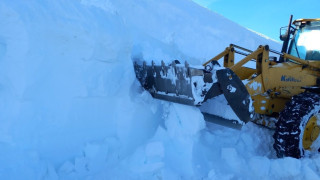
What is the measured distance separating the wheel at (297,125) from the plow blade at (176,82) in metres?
1.08

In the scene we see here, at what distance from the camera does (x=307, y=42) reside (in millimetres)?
5086

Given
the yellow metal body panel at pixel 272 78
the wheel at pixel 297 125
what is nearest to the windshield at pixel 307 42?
the yellow metal body panel at pixel 272 78

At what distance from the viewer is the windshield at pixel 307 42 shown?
4953 mm

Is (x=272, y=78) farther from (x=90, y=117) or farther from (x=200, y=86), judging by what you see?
(x=90, y=117)

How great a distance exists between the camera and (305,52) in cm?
509

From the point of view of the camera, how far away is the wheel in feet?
11.5

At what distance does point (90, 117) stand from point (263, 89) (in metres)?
2.43

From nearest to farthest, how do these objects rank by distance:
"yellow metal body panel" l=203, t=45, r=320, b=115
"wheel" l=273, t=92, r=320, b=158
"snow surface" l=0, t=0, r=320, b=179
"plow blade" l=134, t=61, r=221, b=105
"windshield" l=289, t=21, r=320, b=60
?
"snow surface" l=0, t=0, r=320, b=179 → "plow blade" l=134, t=61, r=221, b=105 → "wheel" l=273, t=92, r=320, b=158 → "yellow metal body panel" l=203, t=45, r=320, b=115 → "windshield" l=289, t=21, r=320, b=60

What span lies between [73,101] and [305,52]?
4.24 metres

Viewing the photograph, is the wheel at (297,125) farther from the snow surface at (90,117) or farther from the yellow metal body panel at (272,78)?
the yellow metal body panel at (272,78)

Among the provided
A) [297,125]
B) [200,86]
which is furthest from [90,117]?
[297,125]

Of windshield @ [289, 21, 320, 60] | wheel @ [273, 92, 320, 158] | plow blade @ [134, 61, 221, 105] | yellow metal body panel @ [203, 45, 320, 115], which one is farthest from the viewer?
windshield @ [289, 21, 320, 60]

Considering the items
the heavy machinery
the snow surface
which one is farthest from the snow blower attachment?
the snow surface

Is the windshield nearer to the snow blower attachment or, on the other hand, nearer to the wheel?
the wheel
